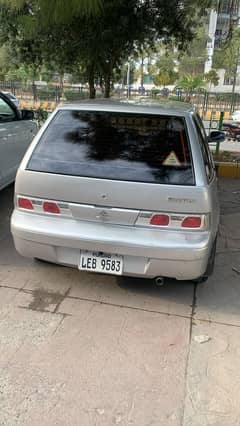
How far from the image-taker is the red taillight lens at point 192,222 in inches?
112

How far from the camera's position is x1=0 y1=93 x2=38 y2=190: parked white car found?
5078 millimetres

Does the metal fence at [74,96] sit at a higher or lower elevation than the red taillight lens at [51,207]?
lower

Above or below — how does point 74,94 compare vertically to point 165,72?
below

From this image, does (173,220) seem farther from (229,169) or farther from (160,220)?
(229,169)

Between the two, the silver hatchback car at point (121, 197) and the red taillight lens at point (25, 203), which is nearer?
the silver hatchback car at point (121, 197)

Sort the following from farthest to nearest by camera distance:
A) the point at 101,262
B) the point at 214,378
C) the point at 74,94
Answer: the point at 74,94 → the point at 101,262 → the point at 214,378

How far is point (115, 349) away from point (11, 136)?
12.0 feet

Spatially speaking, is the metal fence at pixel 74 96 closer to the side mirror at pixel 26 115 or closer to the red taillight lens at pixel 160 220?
the side mirror at pixel 26 115

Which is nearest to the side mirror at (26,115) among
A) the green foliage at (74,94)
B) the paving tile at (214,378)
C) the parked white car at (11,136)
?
the parked white car at (11,136)

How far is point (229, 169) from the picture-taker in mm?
7742

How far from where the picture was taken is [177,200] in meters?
2.83

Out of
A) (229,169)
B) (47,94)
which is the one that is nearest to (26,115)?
(229,169)

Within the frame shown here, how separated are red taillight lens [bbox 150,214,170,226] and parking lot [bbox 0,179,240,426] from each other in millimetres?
751

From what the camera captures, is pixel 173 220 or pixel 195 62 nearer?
pixel 173 220
